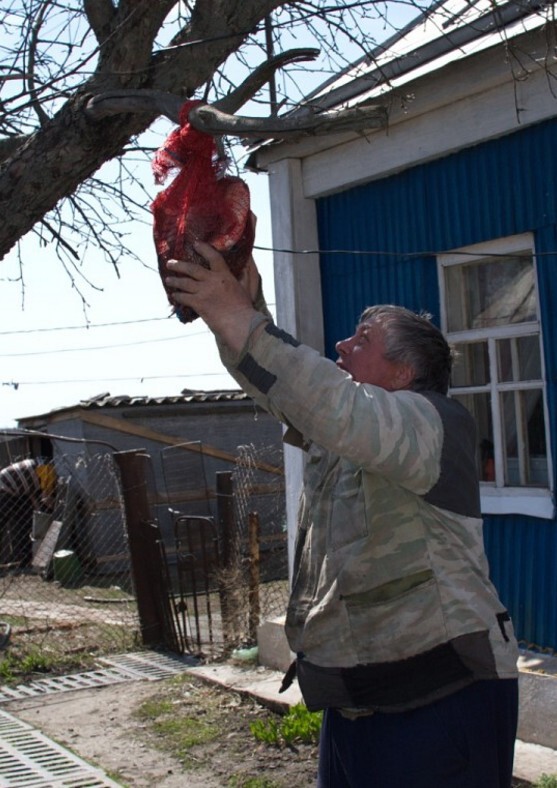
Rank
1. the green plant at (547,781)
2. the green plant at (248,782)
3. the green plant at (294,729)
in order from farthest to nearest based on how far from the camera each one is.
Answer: the green plant at (294,729) < the green plant at (248,782) < the green plant at (547,781)

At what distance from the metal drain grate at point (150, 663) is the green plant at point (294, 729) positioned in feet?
6.19

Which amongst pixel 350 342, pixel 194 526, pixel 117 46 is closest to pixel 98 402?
pixel 194 526

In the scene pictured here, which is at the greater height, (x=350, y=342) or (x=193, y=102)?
(x=193, y=102)

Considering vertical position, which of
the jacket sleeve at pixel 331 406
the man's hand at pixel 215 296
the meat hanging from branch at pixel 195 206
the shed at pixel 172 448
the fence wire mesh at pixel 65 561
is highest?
the meat hanging from branch at pixel 195 206

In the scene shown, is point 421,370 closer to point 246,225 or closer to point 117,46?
point 246,225

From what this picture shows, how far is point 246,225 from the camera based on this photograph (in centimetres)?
232

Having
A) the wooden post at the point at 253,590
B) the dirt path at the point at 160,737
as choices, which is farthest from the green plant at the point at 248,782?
the wooden post at the point at 253,590

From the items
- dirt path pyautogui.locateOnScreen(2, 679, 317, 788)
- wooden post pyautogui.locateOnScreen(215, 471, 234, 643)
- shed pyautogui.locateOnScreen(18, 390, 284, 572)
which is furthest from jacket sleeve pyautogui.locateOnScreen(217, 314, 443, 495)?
shed pyautogui.locateOnScreen(18, 390, 284, 572)

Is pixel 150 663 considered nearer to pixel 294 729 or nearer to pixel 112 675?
pixel 112 675

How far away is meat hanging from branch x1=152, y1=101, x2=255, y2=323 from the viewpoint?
2.25m

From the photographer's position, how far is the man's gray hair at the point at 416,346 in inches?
99.8

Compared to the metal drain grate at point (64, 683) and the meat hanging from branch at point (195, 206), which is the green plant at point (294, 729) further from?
the meat hanging from branch at point (195, 206)

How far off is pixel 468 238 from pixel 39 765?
12.7 ft

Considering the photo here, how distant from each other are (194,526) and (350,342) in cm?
1256
